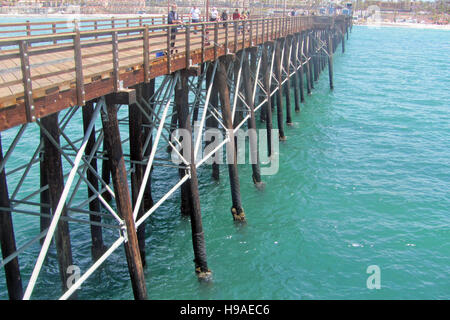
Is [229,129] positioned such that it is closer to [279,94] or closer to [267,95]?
[267,95]

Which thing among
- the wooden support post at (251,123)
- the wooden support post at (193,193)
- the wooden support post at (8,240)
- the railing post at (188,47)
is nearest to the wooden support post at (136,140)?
the wooden support post at (193,193)

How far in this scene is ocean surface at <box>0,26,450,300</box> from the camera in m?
10.6

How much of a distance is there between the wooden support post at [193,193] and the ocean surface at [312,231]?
36 cm

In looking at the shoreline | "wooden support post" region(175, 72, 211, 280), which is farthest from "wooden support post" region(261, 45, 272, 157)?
the shoreline

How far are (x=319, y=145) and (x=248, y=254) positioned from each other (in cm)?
1074

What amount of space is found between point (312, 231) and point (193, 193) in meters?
4.69

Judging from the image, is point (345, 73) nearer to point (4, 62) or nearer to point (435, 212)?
point (435, 212)

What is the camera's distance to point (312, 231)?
1328cm

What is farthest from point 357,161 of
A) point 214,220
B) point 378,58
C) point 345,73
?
point 378,58

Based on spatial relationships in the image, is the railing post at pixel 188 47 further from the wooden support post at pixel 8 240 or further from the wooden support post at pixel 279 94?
the wooden support post at pixel 279 94

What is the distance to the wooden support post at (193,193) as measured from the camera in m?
10.2

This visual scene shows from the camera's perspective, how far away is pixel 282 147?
66.5 feet

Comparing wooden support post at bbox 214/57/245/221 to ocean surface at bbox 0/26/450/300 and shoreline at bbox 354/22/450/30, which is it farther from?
shoreline at bbox 354/22/450/30

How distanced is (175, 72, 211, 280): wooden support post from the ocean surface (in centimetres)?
36
